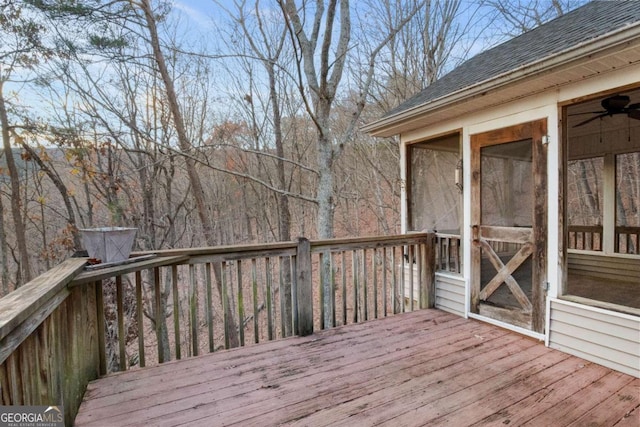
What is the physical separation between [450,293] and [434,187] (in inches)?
52.2

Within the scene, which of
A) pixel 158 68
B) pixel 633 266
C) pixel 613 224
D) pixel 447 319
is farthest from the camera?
pixel 158 68

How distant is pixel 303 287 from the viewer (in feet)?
10.4

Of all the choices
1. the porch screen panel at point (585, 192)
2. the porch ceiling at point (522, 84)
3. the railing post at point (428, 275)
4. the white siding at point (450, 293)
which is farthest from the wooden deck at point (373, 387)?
the porch screen panel at point (585, 192)

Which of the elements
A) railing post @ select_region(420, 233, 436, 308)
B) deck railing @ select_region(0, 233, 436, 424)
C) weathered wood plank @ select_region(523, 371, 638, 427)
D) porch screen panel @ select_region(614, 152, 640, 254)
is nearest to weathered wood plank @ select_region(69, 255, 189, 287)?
deck railing @ select_region(0, 233, 436, 424)

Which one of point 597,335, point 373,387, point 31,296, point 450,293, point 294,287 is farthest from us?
point 450,293

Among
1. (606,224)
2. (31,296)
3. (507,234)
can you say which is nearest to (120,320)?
(31,296)

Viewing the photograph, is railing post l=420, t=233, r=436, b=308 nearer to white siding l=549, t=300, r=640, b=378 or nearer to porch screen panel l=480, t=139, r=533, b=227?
porch screen panel l=480, t=139, r=533, b=227

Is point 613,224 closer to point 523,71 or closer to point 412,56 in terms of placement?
point 523,71

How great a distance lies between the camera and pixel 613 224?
485 cm

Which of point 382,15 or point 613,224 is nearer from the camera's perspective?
point 613,224

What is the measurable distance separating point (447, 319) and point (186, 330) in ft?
24.7

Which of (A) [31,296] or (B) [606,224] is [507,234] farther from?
(A) [31,296]

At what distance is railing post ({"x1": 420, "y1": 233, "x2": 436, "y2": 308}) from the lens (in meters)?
4.00

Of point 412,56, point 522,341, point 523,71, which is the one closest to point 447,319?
point 522,341
